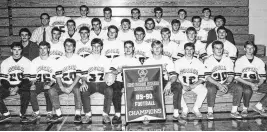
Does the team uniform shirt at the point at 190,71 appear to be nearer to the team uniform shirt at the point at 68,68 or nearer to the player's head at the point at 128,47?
the player's head at the point at 128,47

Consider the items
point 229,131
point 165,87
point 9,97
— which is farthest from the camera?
point 9,97

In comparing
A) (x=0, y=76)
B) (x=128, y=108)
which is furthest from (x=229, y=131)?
(x=0, y=76)

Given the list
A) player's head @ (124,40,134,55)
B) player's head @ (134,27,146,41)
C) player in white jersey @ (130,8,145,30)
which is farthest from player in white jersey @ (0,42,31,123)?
player in white jersey @ (130,8,145,30)

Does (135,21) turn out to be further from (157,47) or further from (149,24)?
(157,47)

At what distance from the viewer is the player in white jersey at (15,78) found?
4586 mm

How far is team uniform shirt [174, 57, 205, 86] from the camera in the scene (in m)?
4.82

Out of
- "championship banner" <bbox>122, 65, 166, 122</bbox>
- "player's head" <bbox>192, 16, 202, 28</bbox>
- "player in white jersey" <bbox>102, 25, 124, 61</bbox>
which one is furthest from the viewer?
"player's head" <bbox>192, 16, 202, 28</bbox>

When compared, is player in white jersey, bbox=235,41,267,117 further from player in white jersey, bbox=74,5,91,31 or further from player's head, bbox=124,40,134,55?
player in white jersey, bbox=74,5,91,31

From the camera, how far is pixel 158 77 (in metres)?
4.36

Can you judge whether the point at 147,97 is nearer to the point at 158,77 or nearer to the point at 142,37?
the point at 158,77

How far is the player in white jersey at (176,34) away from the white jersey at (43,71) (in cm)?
278

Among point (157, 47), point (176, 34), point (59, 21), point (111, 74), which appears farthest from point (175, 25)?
point (59, 21)

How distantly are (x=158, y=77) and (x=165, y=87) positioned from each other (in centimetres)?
29

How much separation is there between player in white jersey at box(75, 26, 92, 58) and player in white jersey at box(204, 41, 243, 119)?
8.20 ft
